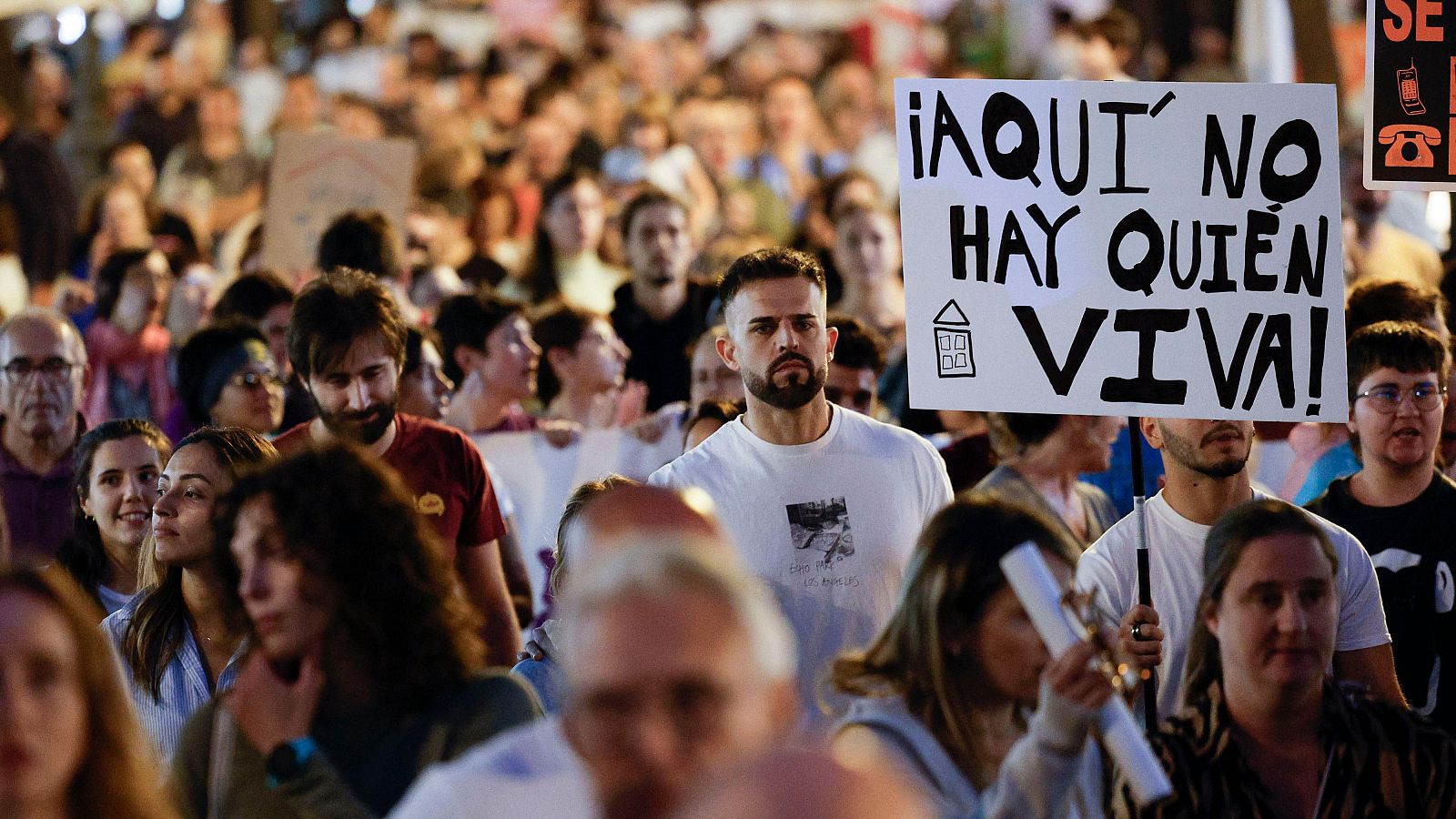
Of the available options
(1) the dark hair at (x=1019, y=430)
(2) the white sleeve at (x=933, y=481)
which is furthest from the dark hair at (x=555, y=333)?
(2) the white sleeve at (x=933, y=481)

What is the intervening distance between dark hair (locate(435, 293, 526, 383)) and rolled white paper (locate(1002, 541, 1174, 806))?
463cm

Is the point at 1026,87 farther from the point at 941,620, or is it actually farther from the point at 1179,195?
the point at 941,620

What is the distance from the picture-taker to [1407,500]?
227 inches

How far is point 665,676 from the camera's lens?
8.14 feet

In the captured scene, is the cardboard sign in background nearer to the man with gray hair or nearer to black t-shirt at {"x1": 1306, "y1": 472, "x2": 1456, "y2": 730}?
black t-shirt at {"x1": 1306, "y1": 472, "x2": 1456, "y2": 730}

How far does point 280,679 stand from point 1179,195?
294cm

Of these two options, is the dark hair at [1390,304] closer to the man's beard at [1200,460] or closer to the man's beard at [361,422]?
the man's beard at [1200,460]

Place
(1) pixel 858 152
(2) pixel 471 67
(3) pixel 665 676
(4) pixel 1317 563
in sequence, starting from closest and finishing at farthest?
(3) pixel 665 676 < (4) pixel 1317 563 < (1) pixel 858 152 < (2) pixel 471 67

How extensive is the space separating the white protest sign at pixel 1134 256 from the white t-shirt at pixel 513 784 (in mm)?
2713

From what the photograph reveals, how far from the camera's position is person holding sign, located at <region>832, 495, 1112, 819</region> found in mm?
3607

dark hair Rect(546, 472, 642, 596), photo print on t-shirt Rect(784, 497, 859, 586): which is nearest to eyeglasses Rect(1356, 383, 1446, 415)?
photo print on t-shirt Rect(784, 497, 859, 586)

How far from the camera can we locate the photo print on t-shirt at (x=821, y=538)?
17.8ft

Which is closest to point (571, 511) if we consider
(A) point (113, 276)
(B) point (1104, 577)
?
(B) point (1104, 577)

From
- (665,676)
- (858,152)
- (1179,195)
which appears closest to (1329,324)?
(1179,195)
